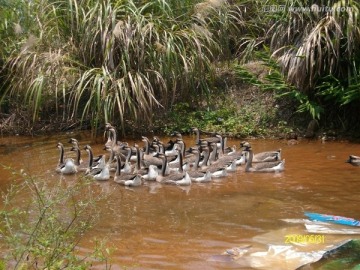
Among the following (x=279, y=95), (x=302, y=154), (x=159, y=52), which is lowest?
(x=302, y=154)

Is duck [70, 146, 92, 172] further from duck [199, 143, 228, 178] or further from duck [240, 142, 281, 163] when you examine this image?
duck [240, 142, 281, 163]

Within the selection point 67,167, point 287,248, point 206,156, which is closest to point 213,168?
point 206,156

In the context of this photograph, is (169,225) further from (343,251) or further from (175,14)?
(175,14)

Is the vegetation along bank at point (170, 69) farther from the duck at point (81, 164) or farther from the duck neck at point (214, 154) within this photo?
the duck neck at point (214, 154)

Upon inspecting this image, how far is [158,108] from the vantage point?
15938 mm

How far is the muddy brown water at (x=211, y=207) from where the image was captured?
293 inches

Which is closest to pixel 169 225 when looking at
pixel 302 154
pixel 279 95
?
pixel 302 154

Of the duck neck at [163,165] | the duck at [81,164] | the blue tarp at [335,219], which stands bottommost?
the duck at [81,164]

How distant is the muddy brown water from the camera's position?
24.4 ft

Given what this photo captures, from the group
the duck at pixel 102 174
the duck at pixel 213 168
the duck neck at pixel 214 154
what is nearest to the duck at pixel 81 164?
the duck at pixel 102 174

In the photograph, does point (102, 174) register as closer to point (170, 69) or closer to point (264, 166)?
point (264, 166)

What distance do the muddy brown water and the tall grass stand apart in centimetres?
202

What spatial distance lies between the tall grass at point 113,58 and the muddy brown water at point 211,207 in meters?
2.02

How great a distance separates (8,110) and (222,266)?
11824 millimetres
